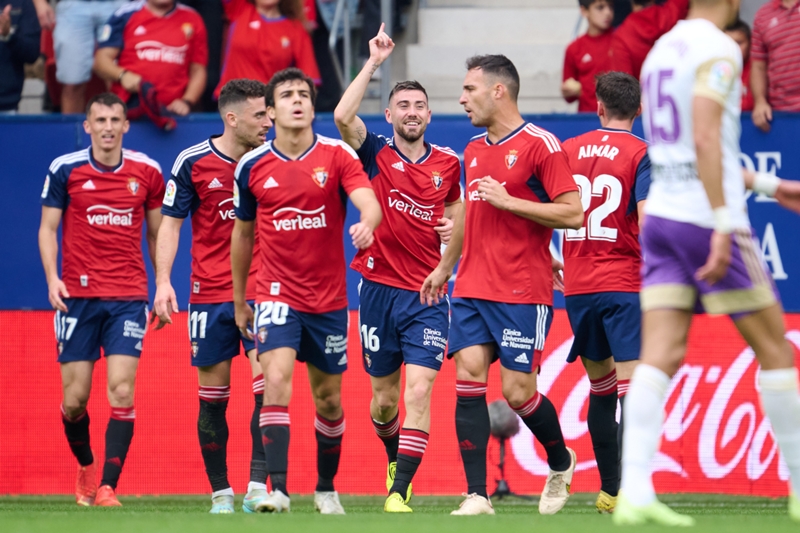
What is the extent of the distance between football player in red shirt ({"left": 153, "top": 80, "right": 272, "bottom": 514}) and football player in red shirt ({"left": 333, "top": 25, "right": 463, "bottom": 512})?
832mm

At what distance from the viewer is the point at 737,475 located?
9469 mm

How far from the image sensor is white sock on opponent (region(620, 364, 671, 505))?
4609mm

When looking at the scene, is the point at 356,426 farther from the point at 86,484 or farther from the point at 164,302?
the point at 164,302

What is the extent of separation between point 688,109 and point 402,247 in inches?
133

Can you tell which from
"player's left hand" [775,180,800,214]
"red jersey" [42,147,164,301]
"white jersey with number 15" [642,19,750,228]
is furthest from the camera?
"red jersey" [42,147,164,301]

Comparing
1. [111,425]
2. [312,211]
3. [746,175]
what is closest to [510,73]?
[312,211]

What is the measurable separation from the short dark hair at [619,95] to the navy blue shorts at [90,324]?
3.92 meters

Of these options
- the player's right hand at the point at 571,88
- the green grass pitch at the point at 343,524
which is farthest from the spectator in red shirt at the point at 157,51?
the green grass pitch at the point at 343,524

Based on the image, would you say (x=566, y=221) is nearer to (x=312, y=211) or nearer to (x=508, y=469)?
(x=312, y=211)

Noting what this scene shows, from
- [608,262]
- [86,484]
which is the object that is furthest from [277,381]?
[86,484]

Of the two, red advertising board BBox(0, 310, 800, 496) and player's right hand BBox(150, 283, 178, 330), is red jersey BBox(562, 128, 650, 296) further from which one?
player's right hand BBox(150, 283, 178, 330)

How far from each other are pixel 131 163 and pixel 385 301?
2657mm

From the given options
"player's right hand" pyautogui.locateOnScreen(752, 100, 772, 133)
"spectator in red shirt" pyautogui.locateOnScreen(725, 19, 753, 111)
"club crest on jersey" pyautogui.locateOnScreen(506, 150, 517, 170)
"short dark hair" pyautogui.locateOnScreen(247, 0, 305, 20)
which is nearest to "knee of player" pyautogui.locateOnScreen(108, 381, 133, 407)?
"club crest on jersey" pyautogui.locateOnScreen(506, 150, 517, 170)

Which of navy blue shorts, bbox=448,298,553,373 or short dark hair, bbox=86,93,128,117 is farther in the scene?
short dark hair, bbox=86,93,128,117
